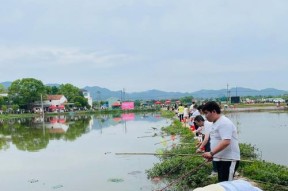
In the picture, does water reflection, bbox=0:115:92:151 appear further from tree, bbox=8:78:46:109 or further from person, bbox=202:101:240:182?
tree, bbox=8:78:46:109

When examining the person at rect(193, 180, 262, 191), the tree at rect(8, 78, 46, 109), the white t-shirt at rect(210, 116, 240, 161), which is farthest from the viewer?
the tree at rect(8, 78, 46, 109)

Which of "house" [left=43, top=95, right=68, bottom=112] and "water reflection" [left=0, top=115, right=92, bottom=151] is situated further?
"house" [left=43, top=95, right=68, bottom=112]

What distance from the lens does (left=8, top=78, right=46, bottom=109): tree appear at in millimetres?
80000

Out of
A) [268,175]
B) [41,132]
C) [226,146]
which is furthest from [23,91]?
[226,146]

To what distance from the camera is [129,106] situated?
77.3 meters

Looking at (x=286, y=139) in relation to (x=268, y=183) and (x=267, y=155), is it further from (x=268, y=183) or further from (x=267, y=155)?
(x=268, y=183)

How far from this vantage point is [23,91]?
7994cm

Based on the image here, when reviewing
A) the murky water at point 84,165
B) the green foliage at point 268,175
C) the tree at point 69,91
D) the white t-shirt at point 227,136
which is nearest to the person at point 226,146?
the white t-shirt at point 227,136

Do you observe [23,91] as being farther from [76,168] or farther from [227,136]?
[227,136]

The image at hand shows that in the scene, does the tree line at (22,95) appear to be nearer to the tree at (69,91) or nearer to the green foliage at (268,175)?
the tree at (69,91)

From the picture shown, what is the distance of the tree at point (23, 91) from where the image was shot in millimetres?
80000

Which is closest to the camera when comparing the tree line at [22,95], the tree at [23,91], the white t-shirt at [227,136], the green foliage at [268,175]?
the white t-shirt at [227,136]

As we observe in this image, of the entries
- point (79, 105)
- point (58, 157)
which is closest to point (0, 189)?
point (58, 157)

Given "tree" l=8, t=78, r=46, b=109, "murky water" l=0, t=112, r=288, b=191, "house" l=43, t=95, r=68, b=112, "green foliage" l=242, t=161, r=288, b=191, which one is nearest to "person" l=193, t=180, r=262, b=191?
"green foliage" l=242, t=161, r=288, b=191
